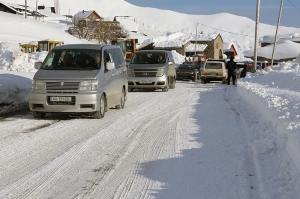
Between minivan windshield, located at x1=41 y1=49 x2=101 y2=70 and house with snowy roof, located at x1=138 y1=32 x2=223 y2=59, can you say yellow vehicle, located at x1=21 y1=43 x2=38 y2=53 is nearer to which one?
house with snowy roof, located at x1=138 y1=32 x2=223 y2=59

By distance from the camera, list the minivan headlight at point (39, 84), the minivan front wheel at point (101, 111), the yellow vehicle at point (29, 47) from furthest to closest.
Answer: the yellow vehicle at point (29, 47) < the minivan front wheel at point (101, 111) < the minivan headlight at point (39, 84)

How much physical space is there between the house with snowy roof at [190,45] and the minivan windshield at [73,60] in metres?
70.7

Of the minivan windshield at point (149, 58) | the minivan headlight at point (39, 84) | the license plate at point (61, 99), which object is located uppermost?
the minivan windshield at point (149, 58)

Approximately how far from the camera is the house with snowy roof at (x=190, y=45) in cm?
8544

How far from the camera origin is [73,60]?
1236 cm

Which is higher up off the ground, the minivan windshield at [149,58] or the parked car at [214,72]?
the minivan windshield at [149,58]

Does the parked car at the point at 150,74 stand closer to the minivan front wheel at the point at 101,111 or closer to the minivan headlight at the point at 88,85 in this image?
the minivan front wheel at the point at 101,111

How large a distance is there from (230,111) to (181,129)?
12.6 ft

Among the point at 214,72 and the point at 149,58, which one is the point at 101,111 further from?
the point at 214,72

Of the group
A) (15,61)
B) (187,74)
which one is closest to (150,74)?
(15,61)

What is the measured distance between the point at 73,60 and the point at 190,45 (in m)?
78.7

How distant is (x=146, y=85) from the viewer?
2145 centimetres

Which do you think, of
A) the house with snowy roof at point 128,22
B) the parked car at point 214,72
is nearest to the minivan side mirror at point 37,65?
the parked car at point 214,72

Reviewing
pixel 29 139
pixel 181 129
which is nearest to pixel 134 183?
pixel 29 139
